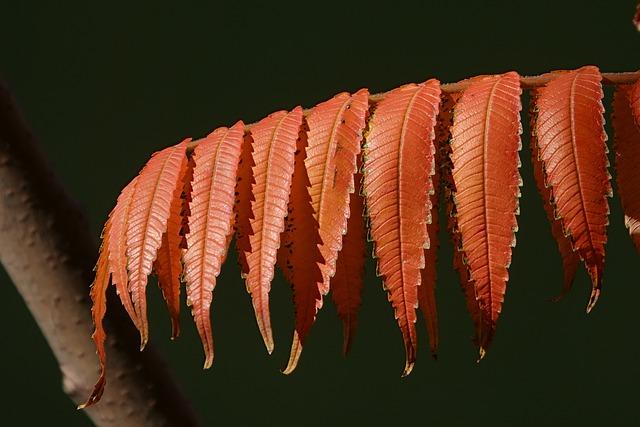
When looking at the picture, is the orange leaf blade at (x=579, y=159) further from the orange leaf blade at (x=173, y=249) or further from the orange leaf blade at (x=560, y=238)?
the orange leaf blade at (x=173, y=249)

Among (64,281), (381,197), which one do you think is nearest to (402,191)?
(381,197)

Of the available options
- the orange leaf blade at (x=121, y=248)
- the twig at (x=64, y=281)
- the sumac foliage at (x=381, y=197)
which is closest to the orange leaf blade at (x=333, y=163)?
the sumac foliage at (x=381, y=197)

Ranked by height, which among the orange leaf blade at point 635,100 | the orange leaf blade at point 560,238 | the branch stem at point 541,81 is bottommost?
the orange leaf blade at point 560,238

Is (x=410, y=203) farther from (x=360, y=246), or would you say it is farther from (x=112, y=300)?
(x=112, y=300)

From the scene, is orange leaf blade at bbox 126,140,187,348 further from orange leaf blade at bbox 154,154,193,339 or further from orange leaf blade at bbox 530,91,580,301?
orange leaf blade at bbox 530,91,580,301

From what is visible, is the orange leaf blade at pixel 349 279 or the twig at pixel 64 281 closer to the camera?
the orange leaf blade at pixel 349 279

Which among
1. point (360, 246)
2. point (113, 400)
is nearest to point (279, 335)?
point (113, 400)
